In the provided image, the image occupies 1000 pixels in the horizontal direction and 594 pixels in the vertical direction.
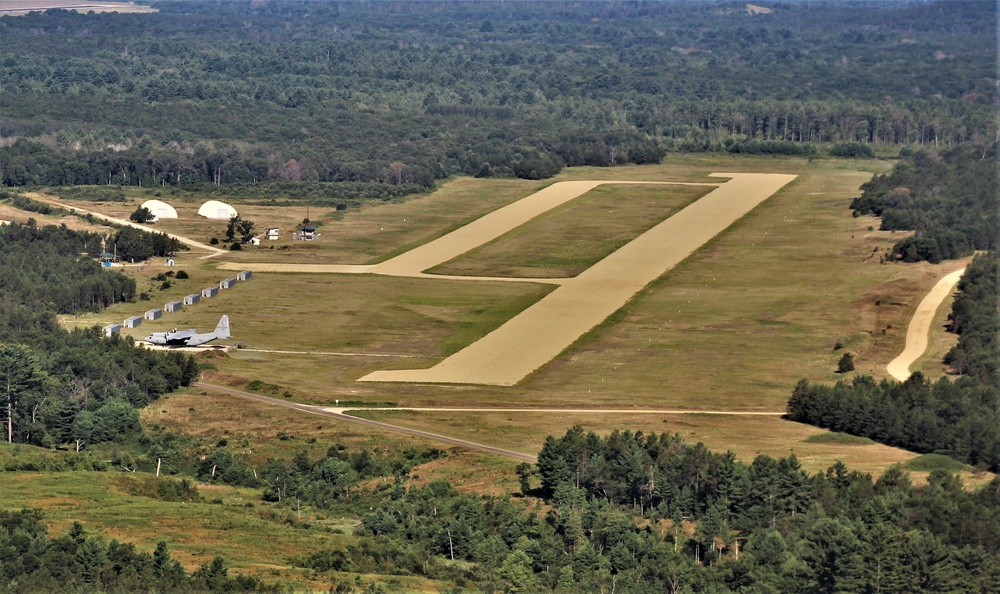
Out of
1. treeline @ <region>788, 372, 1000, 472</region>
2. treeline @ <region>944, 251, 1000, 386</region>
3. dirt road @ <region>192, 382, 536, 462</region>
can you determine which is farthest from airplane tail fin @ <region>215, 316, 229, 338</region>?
treeline @ <region>944, 251, 1000, 386</region>

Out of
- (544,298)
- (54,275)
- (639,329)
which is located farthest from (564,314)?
(54,275)

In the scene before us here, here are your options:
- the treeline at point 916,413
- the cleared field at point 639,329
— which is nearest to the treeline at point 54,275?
the cleared field at point 639,329

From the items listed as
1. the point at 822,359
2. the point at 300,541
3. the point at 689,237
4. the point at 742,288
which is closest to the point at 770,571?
the point at 300,541

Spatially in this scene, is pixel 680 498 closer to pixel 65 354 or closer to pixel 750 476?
pixel 750 476

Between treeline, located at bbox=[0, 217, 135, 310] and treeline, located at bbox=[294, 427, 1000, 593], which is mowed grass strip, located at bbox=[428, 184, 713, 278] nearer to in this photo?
treeline, located at bbox=[0, 217, 135, 310]

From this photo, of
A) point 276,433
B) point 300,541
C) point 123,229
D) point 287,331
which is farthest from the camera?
point 123,229

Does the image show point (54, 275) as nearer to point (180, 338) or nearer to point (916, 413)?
point (180, 338)

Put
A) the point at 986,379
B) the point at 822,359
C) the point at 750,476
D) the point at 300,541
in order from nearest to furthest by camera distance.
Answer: the point at 300,541 < the point at 750,476 < the point at 986,379 < the point at 822,359
